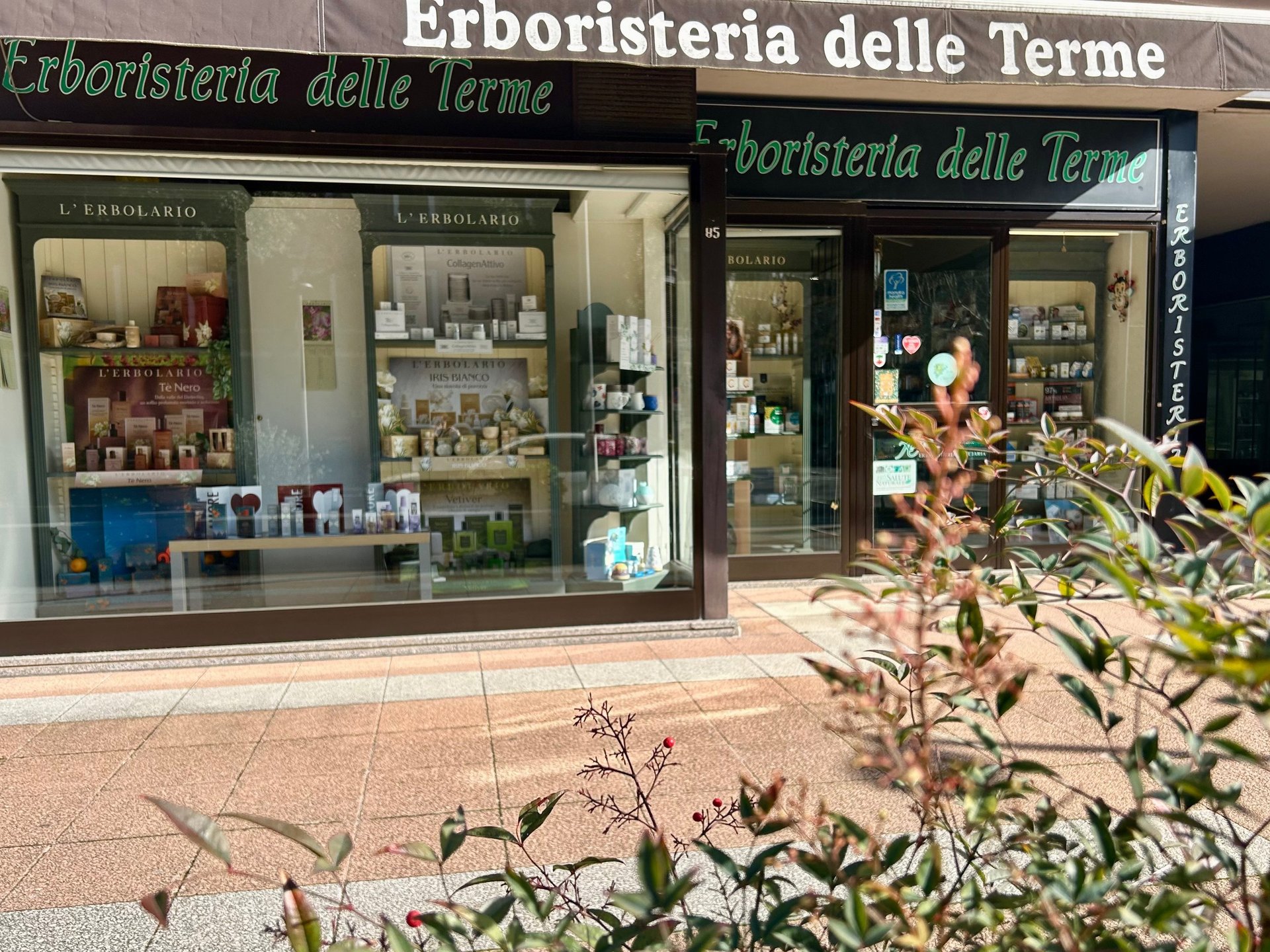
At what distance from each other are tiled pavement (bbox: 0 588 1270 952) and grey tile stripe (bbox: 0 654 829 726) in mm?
14

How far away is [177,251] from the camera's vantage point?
19.3ft

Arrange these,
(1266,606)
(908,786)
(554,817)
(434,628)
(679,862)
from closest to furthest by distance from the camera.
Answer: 1. (908,786)
2. (679,862)
3. (554,817)
4. (434,628)
5. (1266,606)

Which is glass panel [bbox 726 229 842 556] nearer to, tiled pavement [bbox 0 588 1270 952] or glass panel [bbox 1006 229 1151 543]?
glass panel [bbox 1006 229 1151 543]

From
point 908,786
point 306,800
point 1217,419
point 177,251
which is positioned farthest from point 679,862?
point 1217,419

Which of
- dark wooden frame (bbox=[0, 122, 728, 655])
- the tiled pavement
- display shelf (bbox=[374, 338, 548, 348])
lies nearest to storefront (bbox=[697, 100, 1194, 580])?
dark wooden frame (bbox=[0, 122, 728, 655])

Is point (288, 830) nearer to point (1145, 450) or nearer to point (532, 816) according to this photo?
point (532, 816)

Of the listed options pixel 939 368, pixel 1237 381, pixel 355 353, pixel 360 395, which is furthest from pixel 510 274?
pixel 1237 381

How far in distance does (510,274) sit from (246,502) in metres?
2.12

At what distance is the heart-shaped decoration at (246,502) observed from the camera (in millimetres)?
5723

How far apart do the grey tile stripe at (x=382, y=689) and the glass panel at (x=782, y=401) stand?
2.26 m

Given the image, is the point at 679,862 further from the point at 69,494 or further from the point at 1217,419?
the point at 1217,419

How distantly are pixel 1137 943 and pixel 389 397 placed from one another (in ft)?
17.5

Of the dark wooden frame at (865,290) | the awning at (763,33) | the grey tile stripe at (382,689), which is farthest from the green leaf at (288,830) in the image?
the dark wooden frame at (865,290)

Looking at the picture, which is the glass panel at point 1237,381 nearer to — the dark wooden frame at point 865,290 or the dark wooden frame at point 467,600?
the dark wooden frame at point 865,290
